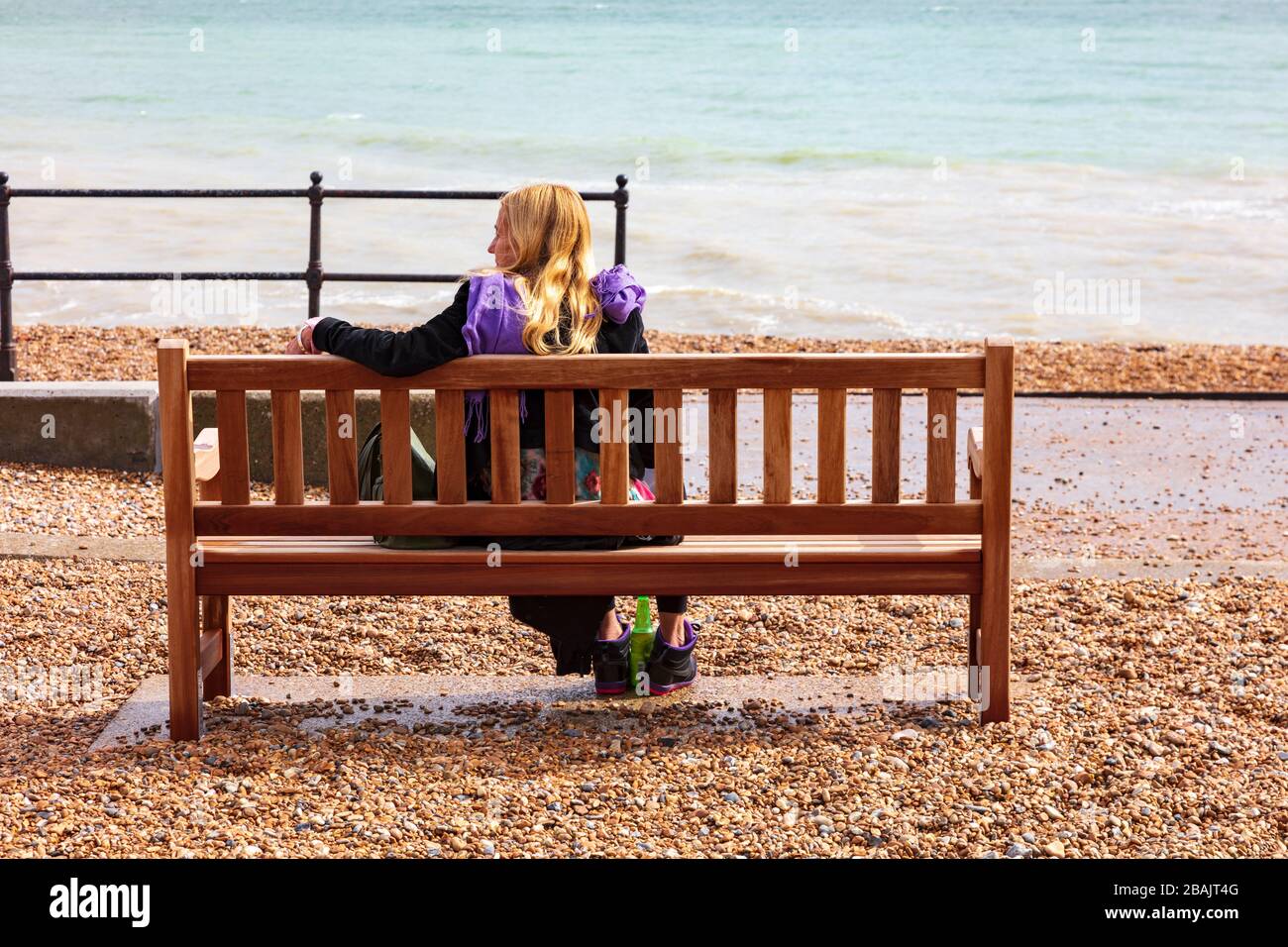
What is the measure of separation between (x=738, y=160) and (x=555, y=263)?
2063 cm

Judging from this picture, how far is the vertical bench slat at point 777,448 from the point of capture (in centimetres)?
353

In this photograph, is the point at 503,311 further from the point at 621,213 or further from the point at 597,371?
the point at 621,213

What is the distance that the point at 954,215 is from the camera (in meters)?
18.4

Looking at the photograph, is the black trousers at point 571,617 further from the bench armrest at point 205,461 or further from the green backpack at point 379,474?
the bench armrest at point 205,461

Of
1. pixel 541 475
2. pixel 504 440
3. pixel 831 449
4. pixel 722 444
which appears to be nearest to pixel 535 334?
pixel 504 440

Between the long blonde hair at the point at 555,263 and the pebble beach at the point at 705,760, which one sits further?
the long blonde hair at the point at 555,263

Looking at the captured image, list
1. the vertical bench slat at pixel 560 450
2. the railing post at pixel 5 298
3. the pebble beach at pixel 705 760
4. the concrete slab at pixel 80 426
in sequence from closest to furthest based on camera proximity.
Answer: the pebble beach at pixel 705 760, the vertical bench slat at pixel 560 450, the concrete slab at pixel 80 426, the railing post at pixel 5 298

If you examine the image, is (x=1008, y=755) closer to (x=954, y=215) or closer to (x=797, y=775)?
(x=797, y=775)

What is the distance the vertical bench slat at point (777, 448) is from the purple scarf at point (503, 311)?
410 millimetres

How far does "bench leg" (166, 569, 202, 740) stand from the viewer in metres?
3.58

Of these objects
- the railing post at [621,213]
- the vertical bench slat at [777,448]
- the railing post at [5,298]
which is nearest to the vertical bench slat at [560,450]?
the vertical bench slat at [777,448]
